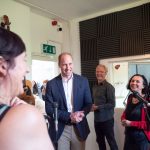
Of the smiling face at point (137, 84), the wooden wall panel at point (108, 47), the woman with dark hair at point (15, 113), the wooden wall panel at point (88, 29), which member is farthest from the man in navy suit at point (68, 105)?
the wooden wall panel at point (88, 29)

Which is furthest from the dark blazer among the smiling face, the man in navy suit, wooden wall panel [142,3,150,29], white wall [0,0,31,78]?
wooden wall panel [142,3,150,29]

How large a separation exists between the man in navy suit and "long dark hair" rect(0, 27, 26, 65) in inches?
74.8

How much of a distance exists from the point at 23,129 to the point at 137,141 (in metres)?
2.57

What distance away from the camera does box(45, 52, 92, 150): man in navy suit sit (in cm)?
265

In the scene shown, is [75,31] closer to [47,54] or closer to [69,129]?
[47,54]

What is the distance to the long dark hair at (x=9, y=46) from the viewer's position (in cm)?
71

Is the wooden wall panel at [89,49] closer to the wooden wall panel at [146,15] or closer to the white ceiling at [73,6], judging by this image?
the white ceiling at [73,6]

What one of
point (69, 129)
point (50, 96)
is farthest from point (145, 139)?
point (50, 96)

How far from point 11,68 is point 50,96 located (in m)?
2.04

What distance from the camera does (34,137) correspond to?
0.65m

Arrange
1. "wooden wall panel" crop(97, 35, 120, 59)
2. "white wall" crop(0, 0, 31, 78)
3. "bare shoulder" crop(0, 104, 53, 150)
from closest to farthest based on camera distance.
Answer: "bare shoulder" crop(0, 104, 53, 150), "white wall" crop(0, 0, 31, 78), "wooden wall panel" crop(97, 35, 120, 59)

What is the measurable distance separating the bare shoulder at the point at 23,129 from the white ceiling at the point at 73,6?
4160 mm

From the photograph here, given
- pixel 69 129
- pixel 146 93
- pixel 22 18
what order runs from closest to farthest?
pixel 69 129, pixel 146 93, pixel 22 18

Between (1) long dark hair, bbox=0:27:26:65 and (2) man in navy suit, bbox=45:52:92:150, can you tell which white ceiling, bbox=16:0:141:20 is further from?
(1) long dark hair, bbox=0:27:26:65
